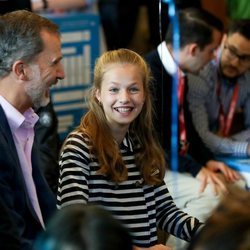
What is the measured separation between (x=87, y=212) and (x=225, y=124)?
183 centimetres

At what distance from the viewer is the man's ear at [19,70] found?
5.57 ft

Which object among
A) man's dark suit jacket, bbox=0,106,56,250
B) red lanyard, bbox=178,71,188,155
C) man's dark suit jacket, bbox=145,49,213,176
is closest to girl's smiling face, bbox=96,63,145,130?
man's dark suit jacket, bbox=145,49,213,176

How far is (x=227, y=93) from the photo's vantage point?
2.64 metres

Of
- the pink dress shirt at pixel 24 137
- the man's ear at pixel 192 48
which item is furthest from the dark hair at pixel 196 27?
the pink dress shirt at pixel 24 137

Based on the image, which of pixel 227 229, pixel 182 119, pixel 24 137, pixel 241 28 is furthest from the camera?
pixel 241 28

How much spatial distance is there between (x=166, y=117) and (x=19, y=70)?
0.62 meters

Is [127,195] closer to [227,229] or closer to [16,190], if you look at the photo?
[16,190]

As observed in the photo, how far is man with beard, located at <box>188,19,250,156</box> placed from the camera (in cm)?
256

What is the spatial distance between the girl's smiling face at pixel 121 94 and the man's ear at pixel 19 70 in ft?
0.80

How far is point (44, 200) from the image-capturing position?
1.76 metres

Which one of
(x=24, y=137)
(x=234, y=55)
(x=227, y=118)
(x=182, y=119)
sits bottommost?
(x=227, y=118)

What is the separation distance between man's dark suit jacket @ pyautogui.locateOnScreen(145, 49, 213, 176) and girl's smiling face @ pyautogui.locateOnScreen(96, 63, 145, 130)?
0.47 ft

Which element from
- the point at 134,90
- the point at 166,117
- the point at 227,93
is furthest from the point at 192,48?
the point at 134,90

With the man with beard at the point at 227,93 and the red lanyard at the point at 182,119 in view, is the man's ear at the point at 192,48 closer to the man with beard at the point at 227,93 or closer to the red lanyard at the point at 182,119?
the man with beard at the point at 227,93
